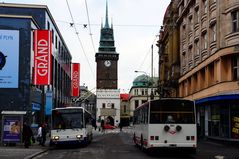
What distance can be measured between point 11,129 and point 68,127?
380 cm

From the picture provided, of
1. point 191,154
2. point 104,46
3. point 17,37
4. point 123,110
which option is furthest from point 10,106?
point 123,110

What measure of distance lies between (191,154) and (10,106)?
2343cm

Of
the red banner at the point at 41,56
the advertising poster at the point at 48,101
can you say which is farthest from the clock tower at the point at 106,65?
the red banner at the point at 41,56

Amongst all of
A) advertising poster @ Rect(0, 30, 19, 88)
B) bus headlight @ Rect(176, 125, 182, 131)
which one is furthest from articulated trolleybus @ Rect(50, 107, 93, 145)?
advertising poster @ Rect(0, 30, 19, 88)

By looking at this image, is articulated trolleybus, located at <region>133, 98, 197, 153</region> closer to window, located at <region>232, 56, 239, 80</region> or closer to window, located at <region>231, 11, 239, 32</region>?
window, located at <region>232, 56, 239, 80</region>

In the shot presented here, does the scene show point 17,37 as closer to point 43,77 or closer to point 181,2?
point 43,77

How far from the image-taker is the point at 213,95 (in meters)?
38.6

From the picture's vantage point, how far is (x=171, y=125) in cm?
2548

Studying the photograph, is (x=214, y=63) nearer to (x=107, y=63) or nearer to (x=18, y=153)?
(x=18, y=153)

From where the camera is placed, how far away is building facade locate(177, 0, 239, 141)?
1420 inches

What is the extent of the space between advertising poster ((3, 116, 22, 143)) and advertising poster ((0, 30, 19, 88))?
1090 centimetres

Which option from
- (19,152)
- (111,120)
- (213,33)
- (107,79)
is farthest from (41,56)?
(111,120)

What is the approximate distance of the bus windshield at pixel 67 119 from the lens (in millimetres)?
33875

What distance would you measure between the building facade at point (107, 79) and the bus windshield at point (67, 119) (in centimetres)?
12042
